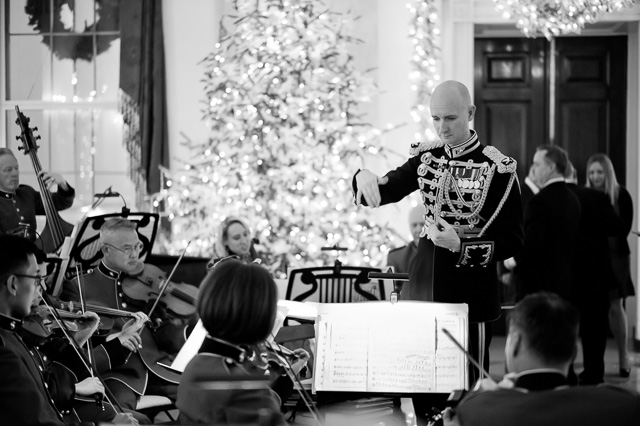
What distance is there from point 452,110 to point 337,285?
2.10m

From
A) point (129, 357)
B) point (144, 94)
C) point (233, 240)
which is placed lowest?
point (129, 357)

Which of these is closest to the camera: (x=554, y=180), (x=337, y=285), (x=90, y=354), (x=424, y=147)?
(x=424, y=147)

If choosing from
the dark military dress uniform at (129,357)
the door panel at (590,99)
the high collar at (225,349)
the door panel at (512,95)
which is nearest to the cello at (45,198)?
the dark military dress uniform at (129,357)

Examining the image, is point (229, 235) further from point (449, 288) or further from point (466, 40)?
point (466, 40)

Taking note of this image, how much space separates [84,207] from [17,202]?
242 cm

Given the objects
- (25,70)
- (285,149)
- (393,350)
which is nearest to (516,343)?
(393,350)

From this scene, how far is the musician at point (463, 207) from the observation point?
11.2ft

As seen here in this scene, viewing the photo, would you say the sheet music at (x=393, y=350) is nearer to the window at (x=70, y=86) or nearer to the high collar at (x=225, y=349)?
the high collar at (x=225, y=349)

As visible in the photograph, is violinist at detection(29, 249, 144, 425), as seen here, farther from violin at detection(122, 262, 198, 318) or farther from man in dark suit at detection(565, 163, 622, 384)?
man in dark suit at detection(565, 163, 622, 384)

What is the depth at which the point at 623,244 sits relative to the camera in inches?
271

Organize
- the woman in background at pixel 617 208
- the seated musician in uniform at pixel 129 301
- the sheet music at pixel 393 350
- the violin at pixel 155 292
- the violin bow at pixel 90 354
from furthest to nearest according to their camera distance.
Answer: the woman in background at pixel 617 208, the violin at pixel 155 292, the seated musician in uniform at pixel 129 301, the violin bow at pixel 90 354, the sheet music at pixel 393 350

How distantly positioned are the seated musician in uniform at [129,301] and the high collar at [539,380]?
7.56 feet

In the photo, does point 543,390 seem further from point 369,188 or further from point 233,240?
point 233,240

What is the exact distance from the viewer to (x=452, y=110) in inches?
135
